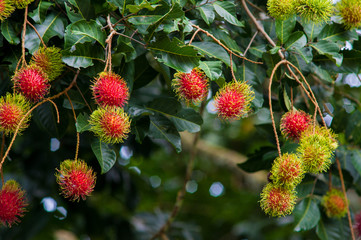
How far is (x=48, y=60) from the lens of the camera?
3.85 ft

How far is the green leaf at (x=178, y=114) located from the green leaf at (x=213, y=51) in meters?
0.24

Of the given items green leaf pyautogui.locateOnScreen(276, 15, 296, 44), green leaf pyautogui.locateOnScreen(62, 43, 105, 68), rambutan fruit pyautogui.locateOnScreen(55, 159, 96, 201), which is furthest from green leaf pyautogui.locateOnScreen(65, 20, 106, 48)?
green leaf pyautogui.locateOnScreen(276, 15, 296, 44)

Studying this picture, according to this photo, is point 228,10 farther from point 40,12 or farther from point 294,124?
point 40,12

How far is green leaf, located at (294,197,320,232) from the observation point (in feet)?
5.46

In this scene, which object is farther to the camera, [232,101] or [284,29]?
[284,29]

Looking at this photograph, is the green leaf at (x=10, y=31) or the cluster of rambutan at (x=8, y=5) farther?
the green leaf at (x=10, y=31)

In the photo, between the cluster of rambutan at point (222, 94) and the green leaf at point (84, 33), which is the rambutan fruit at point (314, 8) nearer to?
the cluster of rambutan at point (222, 94)

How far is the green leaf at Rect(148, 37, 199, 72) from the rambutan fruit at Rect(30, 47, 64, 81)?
287 millimetres

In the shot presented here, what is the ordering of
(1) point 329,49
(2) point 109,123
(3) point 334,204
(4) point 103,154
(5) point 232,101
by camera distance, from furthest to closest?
(3) point 334,204
(1) point 329,49
(4) point 103,154
(5) point 232,101
(2) point 109,123

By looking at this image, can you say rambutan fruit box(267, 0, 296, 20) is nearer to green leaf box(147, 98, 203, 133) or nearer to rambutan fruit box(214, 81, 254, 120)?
rambutan fruit box(214, 81, 254, 120)

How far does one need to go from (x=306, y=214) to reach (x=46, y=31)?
120cm

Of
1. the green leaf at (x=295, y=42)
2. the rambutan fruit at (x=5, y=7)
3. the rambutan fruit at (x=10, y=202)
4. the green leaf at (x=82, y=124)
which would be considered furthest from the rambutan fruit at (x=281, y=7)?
the rambutan fruit at (x=10, y=202)

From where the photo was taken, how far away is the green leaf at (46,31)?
1.28 metres

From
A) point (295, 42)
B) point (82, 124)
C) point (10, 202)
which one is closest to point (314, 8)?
point (295, 42)
